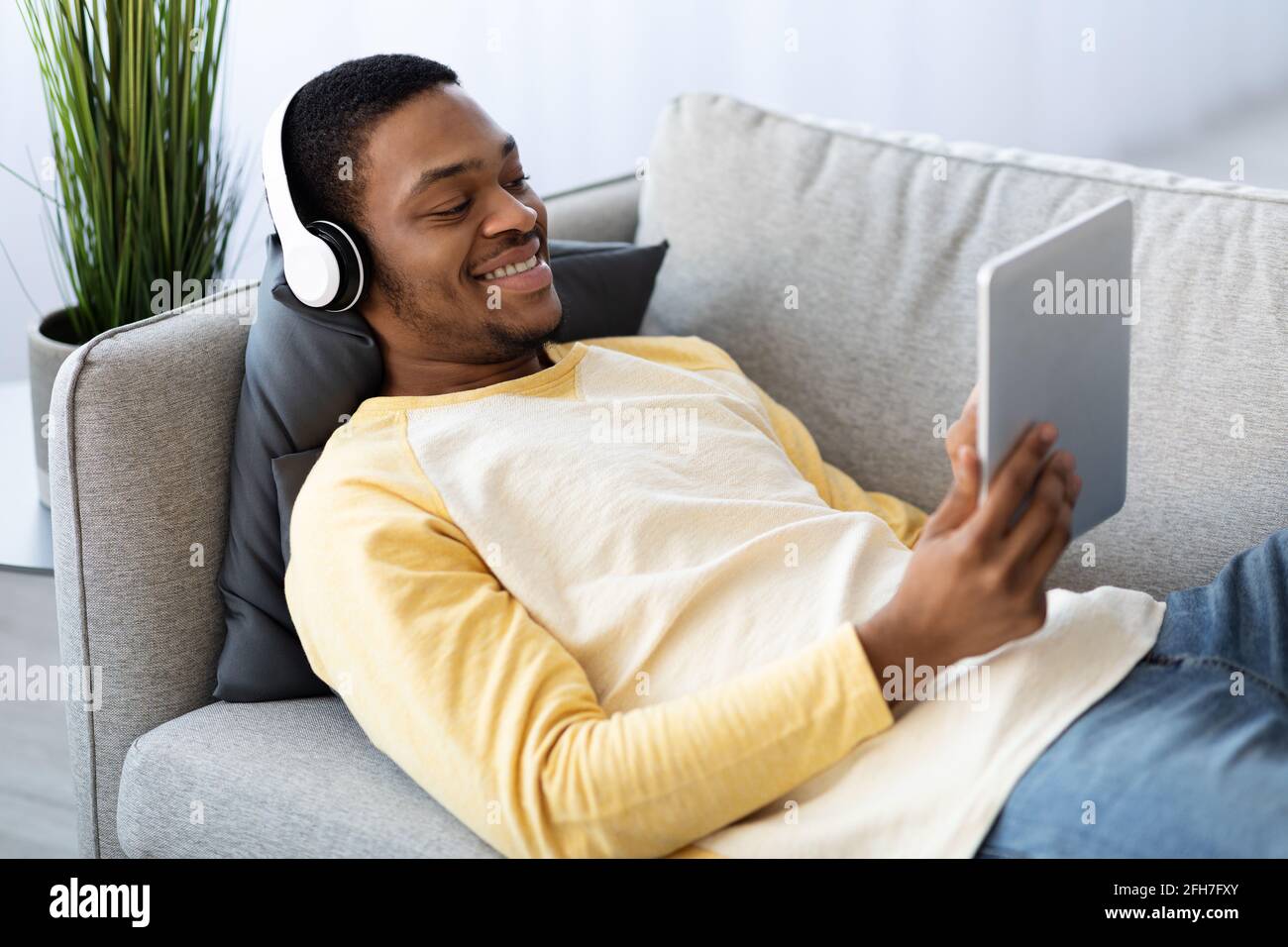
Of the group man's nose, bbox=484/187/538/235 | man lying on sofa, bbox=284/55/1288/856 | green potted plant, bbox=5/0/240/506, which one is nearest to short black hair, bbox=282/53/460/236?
man lying on sofa, bbox=284/55/1288/856

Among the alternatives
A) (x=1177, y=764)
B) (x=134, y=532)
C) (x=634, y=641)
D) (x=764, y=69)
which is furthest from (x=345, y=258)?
(x=764, y=69)

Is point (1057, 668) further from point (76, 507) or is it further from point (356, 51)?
point (356, 51)

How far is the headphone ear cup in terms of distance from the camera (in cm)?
129

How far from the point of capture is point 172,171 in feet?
5.54

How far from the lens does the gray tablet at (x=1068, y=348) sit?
974 mm

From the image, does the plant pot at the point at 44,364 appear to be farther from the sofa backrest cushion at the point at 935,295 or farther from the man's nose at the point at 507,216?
the sofa backrest cushion at the point at 935,295

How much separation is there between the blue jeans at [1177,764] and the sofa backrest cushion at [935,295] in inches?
13.5

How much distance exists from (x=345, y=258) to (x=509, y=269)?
6.5 inches

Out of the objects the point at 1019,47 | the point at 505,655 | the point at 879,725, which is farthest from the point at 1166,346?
the point at 1019,47

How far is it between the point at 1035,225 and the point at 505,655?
0.91 metres

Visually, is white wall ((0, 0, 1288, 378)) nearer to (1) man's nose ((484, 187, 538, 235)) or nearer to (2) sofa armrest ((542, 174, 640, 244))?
(2) sofa armrest ((542, 174, 640, 244))

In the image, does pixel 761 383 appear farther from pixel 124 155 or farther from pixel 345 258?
pixel 124 155
